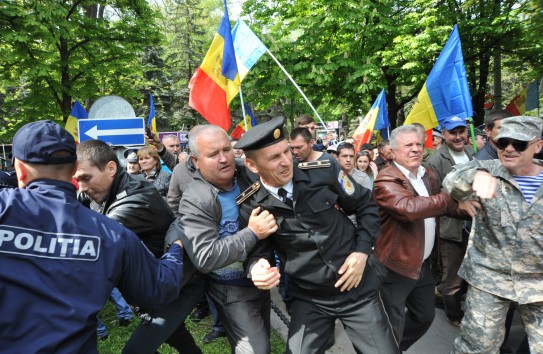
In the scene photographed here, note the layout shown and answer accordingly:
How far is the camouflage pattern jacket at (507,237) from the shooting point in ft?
8.00

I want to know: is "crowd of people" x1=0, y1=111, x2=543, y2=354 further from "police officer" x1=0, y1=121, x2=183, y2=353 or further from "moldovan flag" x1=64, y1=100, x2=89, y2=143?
"moldovan flag" x1=64, y1=100, x2=89, y2=143

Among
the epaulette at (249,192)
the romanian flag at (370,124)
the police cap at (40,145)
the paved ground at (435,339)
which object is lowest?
the paved ground at (435,339)

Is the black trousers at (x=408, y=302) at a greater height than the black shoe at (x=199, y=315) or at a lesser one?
greater

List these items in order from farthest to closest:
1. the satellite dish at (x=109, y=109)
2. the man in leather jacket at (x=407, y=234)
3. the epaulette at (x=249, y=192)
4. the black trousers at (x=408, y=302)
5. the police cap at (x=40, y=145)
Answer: the satellite dish at (x=109, y=109) < the black trousers at (x=408, y=302) < the man in leather jacket at (x=407, y=234) < the epaulette at (x=249, y=192) < the police cap at (x=40, y=145)

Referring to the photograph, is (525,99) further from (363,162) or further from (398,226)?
(398,226)

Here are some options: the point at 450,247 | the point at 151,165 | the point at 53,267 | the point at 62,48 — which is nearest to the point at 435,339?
the point at 450,247

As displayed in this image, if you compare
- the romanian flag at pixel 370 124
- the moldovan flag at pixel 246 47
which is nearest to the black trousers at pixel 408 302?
the romanian flag at pixel 370 124

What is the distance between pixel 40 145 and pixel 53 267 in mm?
517

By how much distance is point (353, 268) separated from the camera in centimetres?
236

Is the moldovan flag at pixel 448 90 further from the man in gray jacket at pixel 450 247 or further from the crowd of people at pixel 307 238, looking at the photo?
the crowd of people at pixel 307 238

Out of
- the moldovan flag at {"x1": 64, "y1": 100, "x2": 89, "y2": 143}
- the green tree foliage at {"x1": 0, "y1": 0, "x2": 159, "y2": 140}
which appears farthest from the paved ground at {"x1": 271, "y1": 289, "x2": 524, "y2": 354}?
the green tree foliage at {"x1": 0, "y1": 0, "x2": 159, "y2": 140}

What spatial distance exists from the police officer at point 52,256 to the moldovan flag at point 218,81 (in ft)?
11.4

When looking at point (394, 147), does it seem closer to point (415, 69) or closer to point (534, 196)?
point (534, 196)

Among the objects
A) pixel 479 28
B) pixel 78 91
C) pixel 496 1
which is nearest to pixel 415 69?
pixel 479 28
